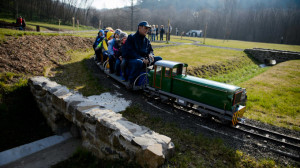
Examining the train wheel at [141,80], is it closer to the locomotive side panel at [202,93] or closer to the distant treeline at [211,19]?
the locomotive side panel at [202,93]

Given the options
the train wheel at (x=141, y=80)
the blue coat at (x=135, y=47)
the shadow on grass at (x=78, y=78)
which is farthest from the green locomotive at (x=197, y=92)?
the shadow on grass at (x=78, y=78)

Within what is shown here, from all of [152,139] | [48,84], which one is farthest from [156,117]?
[48,84]

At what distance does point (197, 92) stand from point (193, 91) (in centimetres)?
17

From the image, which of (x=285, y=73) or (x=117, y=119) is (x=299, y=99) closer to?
(x=285, y=73)

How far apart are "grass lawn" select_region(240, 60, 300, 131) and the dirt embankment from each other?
10936 mm

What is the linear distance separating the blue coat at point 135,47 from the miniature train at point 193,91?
0.97 m

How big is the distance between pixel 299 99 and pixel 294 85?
3148 millimetres

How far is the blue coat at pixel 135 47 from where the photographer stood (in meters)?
9.14

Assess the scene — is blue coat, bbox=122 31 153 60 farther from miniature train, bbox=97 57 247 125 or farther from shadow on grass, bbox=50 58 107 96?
shadow on grass, bbox=50 58 107 96

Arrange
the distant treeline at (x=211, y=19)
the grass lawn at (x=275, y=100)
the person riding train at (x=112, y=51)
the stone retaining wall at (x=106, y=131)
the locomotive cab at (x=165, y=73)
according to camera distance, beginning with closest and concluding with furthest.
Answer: the stone retaining wall at (x=106, y=131) < the locomotive cab at (x=165, y=73) < the grass lawn at (x=275, y=100) < the person riding train at (x=112, y=51) < the distant treeline at (x=211, y=19)

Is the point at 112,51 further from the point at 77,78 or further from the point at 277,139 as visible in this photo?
the point at 277,139

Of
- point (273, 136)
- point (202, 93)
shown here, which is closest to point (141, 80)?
point (202, 93)

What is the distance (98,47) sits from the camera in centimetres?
1342

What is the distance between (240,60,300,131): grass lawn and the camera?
26.4 feet
